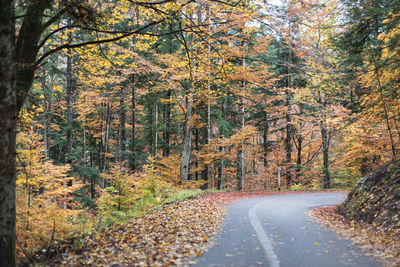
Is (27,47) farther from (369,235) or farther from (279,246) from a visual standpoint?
(369,235)

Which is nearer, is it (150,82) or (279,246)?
(279,246)

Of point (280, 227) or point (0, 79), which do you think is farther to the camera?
point (280, 227)

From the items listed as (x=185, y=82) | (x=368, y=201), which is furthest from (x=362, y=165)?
(x=185, y=82)

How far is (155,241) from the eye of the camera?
5625 mm

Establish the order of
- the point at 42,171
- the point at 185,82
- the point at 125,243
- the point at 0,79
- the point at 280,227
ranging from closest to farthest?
the point at 0,79
the point at 125,243
the point at 280,227
the point at 42,171
the point at 185,82

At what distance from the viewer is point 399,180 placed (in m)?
7.48

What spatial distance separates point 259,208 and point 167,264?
6.08 m

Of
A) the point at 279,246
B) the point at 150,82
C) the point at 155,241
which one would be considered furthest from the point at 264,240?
the point at 150,82

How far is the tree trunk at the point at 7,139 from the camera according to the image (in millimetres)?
3533

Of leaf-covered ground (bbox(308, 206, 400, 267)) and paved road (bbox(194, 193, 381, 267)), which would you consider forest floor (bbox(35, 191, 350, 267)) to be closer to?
A: paved road (bbox(194, 193, 381, 267))

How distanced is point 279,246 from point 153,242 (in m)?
2.81

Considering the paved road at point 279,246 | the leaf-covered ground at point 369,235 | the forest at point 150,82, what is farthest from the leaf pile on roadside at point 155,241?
the leaf-covered ground at point 369,235

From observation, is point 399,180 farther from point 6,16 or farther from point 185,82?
point 185,82

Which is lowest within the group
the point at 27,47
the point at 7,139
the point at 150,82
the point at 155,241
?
the point at 155,241
